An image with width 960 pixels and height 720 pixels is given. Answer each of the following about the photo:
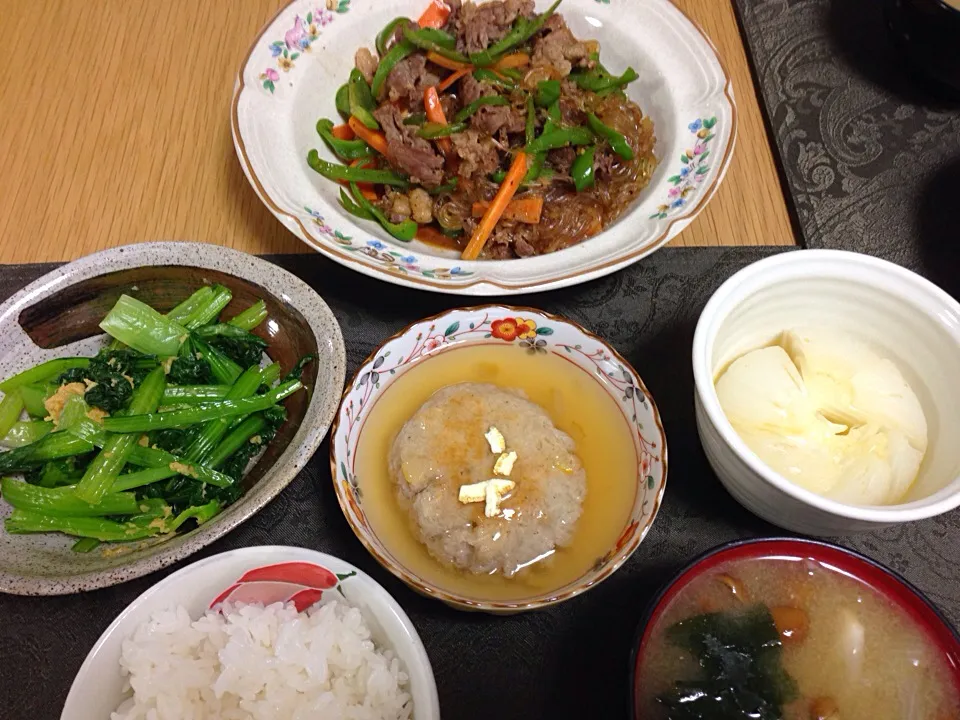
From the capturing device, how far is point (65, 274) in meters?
1.63

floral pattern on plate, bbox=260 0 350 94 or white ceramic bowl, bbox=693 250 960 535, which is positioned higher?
floral pattern on plate, bbox=260 0 350 94

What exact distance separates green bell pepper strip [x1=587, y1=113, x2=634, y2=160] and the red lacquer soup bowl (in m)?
1.18

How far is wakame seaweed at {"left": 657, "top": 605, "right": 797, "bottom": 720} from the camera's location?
109cm

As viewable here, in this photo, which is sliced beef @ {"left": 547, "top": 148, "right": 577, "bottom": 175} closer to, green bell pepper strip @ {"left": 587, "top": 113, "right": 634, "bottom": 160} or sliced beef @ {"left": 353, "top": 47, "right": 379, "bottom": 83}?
green bell pepper strip @ {"left": 587, "top": 113, "right": 634, "bottom": 160}

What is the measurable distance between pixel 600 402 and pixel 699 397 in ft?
1.21

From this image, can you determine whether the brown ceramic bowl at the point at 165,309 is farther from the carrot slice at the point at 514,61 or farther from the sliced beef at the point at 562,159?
the carrot slice at the point at 514,61

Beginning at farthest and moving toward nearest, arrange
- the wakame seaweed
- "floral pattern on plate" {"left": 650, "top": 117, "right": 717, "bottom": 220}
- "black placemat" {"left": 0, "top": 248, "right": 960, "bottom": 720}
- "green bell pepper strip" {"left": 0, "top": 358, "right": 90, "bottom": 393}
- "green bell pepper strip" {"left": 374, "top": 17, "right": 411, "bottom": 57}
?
"green bell pepper strip" {"left": 374, "top": 17, "right": 411, "bottom": 57}, "floral pattern on plate" {"left": 650, "top": 117, "right": 717, "bottom": 220}, "green bell pepper strip" {"left": 0, "top": 358, "right": 90, "bottom": 393}, "black placemat" {"left": 0, "top": 248, "right": 960, "bottom": 720}, the wakame seaweed

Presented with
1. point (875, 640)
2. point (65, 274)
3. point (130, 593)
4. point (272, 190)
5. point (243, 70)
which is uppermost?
point (243, 70)

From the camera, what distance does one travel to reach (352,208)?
192cm

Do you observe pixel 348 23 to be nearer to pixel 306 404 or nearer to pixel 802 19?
pixel 306 404

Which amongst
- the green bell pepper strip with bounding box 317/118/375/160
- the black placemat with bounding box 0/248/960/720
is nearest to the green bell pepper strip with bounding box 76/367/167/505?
the black placemat with bounding box 0/248/960/720

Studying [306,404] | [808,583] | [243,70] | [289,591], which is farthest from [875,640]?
[243,70]

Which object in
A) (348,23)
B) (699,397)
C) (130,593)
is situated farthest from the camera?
(348,23)

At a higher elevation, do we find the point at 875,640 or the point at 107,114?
the point at 107,114
